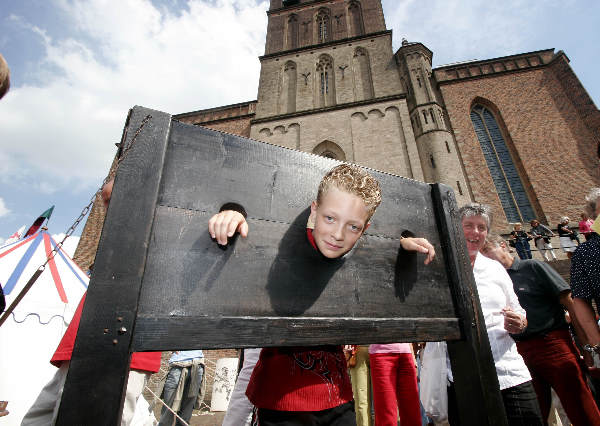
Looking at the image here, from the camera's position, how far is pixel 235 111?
50.6ft

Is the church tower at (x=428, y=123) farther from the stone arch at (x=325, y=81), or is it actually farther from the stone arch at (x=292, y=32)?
the stone arch at (x=292, y=32)

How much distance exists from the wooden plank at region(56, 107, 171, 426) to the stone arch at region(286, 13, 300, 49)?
57.5ft

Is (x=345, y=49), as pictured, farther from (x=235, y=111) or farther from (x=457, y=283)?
(x=457, y=283)

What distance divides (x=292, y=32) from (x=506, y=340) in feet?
62.4

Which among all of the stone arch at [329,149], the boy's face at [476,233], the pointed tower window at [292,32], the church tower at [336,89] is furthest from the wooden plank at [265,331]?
the pointed tower window at [292,32]

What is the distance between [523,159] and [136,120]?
13939 millimetres

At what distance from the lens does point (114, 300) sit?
0.93m

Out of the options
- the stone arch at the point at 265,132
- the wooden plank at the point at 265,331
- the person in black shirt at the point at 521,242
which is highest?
the stone arch at the point at 265,132

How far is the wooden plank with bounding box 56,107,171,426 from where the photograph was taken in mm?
846

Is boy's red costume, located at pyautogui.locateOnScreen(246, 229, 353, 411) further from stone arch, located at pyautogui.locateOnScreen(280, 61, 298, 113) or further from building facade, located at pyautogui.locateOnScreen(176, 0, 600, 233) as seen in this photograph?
stone arch, located at pyautogui.locateOnScreen(280, 61, 298, 113)

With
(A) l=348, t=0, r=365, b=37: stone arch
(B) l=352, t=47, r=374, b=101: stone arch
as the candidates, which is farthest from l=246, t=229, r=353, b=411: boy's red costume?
(A) l=348, t=0, r=365, b=37: stone arch

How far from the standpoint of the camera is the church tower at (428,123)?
1048cm

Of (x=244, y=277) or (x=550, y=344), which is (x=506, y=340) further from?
(x=244, y=277)

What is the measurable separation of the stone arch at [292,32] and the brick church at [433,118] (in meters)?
0.82
